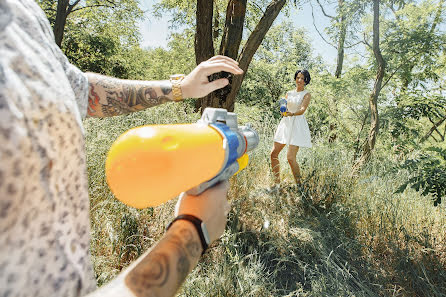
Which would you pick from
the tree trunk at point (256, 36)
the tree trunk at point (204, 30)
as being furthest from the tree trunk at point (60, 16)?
the tree trunk at point (256, 36)

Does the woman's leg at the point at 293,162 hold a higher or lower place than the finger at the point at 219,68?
lower

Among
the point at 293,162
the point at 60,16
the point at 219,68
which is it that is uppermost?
the point at 60,16

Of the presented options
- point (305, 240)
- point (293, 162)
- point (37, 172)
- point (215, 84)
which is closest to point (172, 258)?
→ point (37, 172)

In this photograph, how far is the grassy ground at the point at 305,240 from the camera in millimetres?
1685

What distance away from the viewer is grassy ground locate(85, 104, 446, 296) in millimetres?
1685

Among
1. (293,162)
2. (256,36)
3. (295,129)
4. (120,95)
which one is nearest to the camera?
(120,95)

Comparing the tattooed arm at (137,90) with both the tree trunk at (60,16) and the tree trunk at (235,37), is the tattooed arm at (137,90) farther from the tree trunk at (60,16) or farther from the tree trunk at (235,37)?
the tree trunk at (60,16)

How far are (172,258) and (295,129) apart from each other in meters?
3.14

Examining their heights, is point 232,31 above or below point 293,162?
above

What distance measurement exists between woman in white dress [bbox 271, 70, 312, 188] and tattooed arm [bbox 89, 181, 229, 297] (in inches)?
102

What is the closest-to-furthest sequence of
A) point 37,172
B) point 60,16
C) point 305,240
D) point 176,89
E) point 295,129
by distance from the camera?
point 37,172 → point 176,89 → point 305,240 → point 295,129 → point 60,16

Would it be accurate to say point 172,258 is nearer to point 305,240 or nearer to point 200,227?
point 200,227

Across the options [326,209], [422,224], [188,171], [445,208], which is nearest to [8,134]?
[188,171]

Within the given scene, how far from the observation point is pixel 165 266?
523mm
